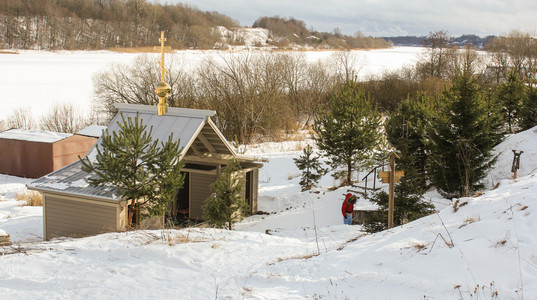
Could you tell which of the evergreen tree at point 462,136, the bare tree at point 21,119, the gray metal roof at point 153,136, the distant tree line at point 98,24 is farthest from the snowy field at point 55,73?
the evergreen tree at point 462,136

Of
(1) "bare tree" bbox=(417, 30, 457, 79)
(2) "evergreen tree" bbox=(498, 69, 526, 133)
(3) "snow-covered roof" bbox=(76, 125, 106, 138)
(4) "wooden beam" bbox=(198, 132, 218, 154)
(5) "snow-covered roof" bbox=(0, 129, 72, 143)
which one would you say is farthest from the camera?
(1) "bare tree" bbox=(417, 30, 457, 79)

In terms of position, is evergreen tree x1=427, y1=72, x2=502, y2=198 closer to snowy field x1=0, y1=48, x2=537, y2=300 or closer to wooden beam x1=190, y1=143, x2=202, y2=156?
snowy field x1=0, y1=48, x2=537, y2=300

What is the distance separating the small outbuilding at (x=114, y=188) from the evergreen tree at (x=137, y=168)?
41cm

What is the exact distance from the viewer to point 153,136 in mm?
12883

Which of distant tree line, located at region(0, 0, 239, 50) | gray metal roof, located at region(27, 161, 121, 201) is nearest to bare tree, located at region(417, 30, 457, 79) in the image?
distant tree line, located at region(0, 0, 239, 50)

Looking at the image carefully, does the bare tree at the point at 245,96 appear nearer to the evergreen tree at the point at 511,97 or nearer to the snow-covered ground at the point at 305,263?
the evergreen tree at the point at 511,97

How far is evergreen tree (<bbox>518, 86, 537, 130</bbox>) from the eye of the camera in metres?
21.8

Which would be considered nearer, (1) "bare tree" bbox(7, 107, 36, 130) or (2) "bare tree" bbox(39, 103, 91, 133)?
(1) "bare tree" bbox(7, 107, 36, 130)

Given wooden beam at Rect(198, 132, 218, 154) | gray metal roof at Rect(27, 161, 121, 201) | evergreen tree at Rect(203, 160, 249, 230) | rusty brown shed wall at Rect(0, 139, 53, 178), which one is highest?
wooden beam at Rect(198, 132, 218, 154)

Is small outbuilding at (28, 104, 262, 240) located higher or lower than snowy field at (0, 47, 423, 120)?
lower

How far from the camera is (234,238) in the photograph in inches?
348

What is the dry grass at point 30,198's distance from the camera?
62.2 ft

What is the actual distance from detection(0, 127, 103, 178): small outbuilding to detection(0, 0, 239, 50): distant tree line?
128 feet

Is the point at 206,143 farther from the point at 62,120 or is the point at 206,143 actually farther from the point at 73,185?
the point at 62,120
